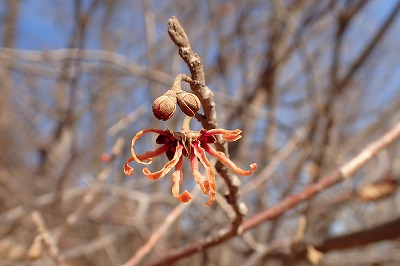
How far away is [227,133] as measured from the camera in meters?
0.73

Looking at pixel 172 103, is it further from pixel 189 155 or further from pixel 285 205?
pixel 285 205

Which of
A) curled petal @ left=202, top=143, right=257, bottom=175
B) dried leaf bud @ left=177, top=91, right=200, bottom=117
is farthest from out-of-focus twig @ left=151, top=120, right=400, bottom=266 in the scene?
dried leaf bud @ left=177, top=91, right=200, bottom=117

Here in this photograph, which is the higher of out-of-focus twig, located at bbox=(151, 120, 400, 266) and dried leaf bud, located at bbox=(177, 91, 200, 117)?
out-of-focus twig, located at bbox=(151, 120, 400, 266)

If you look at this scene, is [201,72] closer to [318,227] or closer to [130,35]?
[318,227]

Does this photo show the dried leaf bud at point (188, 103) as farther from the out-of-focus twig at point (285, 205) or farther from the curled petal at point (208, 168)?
the out-of-focus twig at point (285, 205)

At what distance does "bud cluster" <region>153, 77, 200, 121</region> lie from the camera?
62 centimetres

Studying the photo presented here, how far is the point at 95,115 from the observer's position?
430 cm

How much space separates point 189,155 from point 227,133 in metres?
0.07

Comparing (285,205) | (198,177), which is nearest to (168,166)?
(198,177)

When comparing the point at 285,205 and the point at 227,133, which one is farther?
the point at 285,205

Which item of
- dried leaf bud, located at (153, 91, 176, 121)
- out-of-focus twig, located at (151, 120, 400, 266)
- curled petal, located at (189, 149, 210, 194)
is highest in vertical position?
out-of-focus twig, located at (151, 120, 400, 266)

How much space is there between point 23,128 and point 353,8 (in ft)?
16.8

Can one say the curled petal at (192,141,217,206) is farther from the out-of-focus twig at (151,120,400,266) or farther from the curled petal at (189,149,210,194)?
the out-of-focus twig at (151,120,400,266)

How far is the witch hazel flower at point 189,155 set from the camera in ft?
2.26
